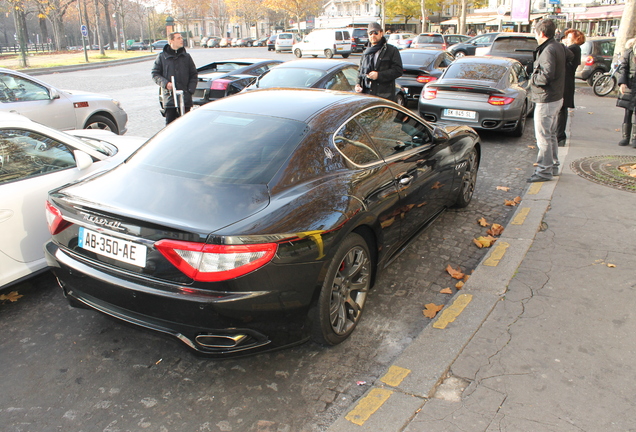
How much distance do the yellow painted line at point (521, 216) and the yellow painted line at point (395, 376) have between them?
2.92 metres

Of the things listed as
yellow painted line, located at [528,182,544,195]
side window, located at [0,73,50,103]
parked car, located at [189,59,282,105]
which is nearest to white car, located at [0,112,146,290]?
side window, located at [0,73,50,103]

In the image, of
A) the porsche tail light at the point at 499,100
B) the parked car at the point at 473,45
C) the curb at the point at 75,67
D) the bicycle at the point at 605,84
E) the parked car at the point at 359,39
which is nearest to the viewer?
the porsche tail light at the point at 499,100

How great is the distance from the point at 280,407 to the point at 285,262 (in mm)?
801

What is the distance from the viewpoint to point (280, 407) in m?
2.93

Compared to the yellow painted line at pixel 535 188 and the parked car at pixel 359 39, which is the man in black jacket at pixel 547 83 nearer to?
the yellow painted line at pixel 535 188

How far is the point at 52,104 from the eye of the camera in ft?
27.5

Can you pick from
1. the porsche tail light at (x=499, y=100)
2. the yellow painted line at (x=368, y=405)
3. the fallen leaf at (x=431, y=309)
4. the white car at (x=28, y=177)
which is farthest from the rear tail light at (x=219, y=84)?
the yellow painted line at (x=368, y=405)

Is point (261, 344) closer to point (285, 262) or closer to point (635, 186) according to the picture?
point (285, 262)

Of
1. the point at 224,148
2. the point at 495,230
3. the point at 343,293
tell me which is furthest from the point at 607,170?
Result: the point at 224,148

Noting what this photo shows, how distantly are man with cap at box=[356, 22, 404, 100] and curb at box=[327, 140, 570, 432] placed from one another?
4040 millimetres

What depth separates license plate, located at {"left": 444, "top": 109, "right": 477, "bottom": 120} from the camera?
31.0 feet

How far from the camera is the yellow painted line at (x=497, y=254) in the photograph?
4618 mm

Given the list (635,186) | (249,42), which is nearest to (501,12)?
(635,186)

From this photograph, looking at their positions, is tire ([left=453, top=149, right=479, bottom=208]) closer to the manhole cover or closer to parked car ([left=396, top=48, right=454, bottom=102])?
the manhole cover
